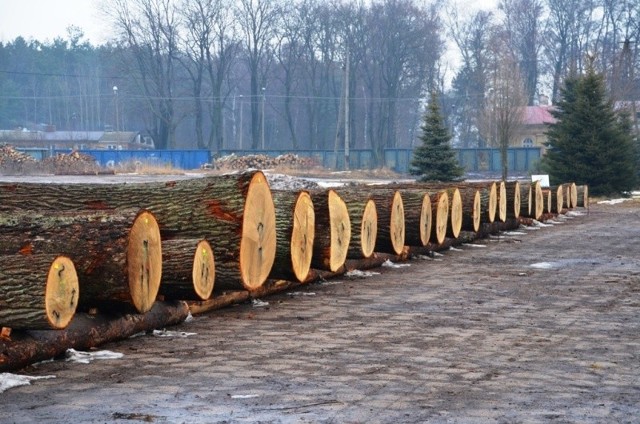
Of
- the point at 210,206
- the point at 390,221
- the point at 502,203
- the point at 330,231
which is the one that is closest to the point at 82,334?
the point at 210,206

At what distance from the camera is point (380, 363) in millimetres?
7852

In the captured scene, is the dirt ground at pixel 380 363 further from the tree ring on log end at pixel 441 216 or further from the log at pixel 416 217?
the tree ring on log end at pixel 441 216

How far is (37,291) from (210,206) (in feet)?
10.5

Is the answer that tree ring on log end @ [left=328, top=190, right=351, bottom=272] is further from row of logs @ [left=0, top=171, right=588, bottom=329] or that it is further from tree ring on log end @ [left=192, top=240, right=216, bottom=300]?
tree ring on log end @ [left=192, top=240, right=216, bottom=300]

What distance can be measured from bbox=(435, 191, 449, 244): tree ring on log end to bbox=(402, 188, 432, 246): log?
1.68ft

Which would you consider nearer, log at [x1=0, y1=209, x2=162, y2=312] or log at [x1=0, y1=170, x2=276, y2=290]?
log at [x1=0, y1=209, x2=162, y2=312]

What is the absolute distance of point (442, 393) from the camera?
688 centimetres

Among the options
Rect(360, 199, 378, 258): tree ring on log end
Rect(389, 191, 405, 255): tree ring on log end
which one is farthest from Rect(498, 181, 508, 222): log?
Rect(360, 199, 378, 258): tree ring on log end

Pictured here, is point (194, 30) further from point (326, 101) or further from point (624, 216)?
point (624, 216)

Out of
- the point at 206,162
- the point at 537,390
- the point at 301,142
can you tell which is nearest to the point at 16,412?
the point at 537,390

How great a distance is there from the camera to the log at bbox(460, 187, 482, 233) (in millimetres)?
18906

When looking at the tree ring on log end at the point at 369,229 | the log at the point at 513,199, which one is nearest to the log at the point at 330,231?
the tree ring on log end at the point at 369,229

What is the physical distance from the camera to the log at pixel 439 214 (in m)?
16.7

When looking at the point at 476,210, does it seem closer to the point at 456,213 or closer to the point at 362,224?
the point at 456,213
